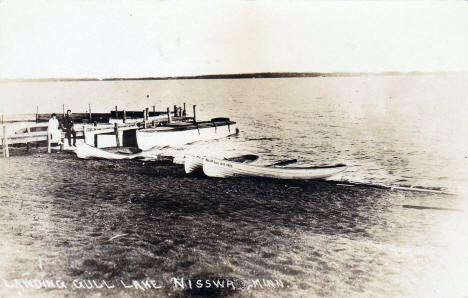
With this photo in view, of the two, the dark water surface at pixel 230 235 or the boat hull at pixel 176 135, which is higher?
the boat hull at pixel 176 135

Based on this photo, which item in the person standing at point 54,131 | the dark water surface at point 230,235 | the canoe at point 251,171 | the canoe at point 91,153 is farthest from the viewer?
the person standing at point 54,131

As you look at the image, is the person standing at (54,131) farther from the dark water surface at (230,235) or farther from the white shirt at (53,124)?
the dark water surface at (230,235)

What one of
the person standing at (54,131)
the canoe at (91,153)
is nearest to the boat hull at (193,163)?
the canoe at (91,153)

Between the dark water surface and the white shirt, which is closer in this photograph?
the dark water surface

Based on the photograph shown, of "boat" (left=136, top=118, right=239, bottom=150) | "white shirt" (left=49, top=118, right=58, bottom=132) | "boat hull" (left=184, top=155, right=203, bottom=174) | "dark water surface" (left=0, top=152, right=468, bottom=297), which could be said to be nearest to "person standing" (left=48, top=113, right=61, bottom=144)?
"white shirt" (left=49, top=118, right=58, bottom=132)

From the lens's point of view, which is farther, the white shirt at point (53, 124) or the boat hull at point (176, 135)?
the boat hull at point (176, 135)

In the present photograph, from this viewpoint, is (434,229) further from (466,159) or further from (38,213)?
(466,159)

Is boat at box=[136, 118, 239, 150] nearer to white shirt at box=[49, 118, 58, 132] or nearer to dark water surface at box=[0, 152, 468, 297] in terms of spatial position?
white shirt at box=[49, 118, 58, 132]
